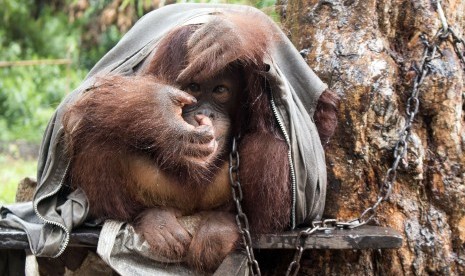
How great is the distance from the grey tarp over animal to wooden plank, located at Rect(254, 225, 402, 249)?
137 millimetres

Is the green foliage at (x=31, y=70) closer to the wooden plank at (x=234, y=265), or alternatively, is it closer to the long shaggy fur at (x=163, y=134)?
the long shaggy fur at (x=163, y=134)

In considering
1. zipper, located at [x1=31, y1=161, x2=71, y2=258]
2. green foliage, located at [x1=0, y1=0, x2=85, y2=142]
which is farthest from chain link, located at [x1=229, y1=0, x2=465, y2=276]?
green foliage, located at [x1=0, y1=0, x2=85, y2=142]

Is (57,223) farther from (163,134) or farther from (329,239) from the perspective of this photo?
(329,239)

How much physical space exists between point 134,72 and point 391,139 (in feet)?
3.25

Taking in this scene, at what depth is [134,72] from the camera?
258 cm

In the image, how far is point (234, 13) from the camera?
2451 mm

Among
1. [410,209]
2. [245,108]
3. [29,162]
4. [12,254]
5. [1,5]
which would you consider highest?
[245,108]

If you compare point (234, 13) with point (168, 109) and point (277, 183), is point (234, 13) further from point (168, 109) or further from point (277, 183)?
point (277, 183)

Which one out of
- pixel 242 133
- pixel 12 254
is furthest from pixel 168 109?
pixel 12 254

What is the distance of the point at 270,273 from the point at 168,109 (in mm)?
811

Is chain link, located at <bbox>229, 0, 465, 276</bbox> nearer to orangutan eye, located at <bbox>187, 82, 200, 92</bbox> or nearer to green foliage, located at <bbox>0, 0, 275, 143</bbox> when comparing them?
orangutan eye, located at <bbox>187, 82, 200, 92</bbox>

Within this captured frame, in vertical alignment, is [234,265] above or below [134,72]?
below

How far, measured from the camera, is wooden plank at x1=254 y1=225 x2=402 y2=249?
2.30 meters

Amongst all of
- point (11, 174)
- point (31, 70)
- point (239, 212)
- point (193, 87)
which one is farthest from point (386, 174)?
point (31, 70)
